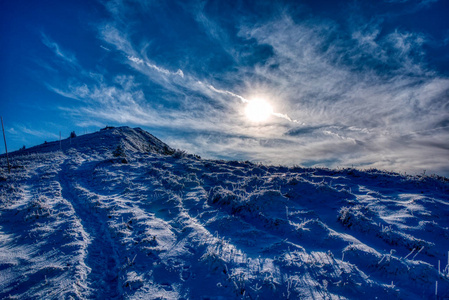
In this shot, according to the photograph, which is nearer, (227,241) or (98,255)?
(98,255)

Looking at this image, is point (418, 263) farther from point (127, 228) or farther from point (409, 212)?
point (127, 228)

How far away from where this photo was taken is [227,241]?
8.19 m

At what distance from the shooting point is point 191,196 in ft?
44.3

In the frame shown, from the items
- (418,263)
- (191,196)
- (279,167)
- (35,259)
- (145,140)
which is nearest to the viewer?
(418,263)

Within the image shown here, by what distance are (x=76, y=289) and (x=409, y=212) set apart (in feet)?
41.4

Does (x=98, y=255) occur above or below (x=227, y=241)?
below

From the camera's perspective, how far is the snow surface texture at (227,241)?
5.75 m

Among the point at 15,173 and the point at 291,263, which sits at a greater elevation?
the point at 15,173

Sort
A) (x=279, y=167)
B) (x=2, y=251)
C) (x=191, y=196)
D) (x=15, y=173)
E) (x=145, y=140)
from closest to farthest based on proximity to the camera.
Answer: (x=2, y=251) < (x=191, y=196) < (x=15, y=173) < (x=279, y=167) < (x=145, y=140)

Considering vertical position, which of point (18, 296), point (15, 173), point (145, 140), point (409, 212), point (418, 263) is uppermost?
point (145, 140)

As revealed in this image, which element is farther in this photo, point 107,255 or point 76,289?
point 107,255

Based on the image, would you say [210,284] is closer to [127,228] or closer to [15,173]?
[127,228]

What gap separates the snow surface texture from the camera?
5754 mm

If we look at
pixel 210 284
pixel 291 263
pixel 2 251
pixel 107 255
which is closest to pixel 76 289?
pixel 107 255
